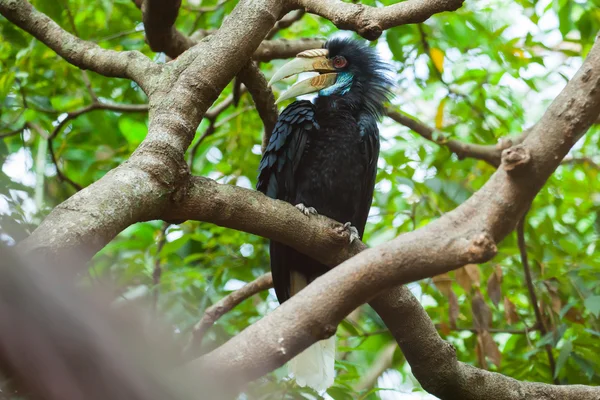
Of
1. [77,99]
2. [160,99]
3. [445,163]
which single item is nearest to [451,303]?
[445,163]

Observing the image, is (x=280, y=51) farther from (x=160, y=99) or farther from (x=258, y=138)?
(x=160, y=99)

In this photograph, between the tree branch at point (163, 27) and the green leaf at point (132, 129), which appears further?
the green leaf at point (132, 129)

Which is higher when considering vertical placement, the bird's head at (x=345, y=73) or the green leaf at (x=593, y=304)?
the bird's head at (x=345, y=73)

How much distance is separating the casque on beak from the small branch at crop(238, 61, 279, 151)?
547 millimetres

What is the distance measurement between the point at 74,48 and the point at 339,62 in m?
2.04

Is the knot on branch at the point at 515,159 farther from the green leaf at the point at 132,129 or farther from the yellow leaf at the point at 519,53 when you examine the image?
the green leaf at the point at 132,129

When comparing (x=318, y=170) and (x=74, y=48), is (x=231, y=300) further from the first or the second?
(x=74, y=48)

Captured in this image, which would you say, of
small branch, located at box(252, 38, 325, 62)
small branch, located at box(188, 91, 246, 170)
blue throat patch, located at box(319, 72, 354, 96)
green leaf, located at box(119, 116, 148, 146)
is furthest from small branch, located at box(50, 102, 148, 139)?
blue throat patch, located at box(319, 72, 354, 96)

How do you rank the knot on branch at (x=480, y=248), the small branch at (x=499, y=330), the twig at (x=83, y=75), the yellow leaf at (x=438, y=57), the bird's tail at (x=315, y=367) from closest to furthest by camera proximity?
the knot on branch at (x=480, y=248) → the bird's tail at (x=315, y=367) → the small branch at (x=499, y=330) → the twig at (x=83, y=75) → the yellow leaf at (x=438, y=57)

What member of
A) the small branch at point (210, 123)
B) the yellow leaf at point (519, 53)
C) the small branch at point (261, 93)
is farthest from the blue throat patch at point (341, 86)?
the yellow leaf at point (519, 53)

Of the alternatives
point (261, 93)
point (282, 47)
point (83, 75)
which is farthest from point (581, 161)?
point (83, 75)

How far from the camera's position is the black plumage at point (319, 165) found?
4.39 metres

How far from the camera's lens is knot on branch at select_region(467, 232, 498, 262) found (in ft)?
6.22

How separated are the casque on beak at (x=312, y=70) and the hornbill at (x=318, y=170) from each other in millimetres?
111
